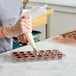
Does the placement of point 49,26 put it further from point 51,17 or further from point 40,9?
point 40,9

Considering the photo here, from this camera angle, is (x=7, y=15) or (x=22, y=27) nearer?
(x=22, y=27)

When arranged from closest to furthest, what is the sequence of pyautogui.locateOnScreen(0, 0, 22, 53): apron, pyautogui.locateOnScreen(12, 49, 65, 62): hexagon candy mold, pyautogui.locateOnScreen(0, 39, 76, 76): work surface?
pyautogui.locateOnScreen(0, 39, 76, 76): work surface, pyautogui.locateOnScreen(12, 49, 65, 62): hexagon candy mold, pyautogui.locateOnScreen(0, 0, 22, 53): apron

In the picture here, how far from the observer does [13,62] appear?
3.52ft

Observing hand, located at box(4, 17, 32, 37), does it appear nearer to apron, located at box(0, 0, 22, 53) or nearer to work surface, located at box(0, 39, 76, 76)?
work surface, located at box(0, 39, 76, 76)

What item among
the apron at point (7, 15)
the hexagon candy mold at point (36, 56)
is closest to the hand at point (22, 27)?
the hexagon candy mold at point (36, 56)

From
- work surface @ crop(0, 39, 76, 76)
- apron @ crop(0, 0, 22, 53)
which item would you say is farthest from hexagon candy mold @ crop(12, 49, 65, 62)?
apron @ crop(0, 0, 22, 53)

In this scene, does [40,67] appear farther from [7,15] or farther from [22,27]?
[7,15]

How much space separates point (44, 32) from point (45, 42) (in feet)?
5.24

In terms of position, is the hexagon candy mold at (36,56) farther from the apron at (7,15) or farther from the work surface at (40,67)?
the apron at (7,15)

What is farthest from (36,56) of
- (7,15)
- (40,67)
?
(7,15)

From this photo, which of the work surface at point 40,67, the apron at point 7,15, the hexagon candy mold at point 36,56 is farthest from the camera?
the apron at point 7,15

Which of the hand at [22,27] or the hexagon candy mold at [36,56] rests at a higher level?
the hand at [22,27]

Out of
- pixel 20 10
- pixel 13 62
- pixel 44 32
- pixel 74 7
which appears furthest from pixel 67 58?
pixel 44 32

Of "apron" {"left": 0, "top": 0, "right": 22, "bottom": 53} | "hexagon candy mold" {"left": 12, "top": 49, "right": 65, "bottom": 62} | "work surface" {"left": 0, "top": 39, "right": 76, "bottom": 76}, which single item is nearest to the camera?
"work surface" {"left": 0, "top": 39, "right": 76, "bottom": 76}
